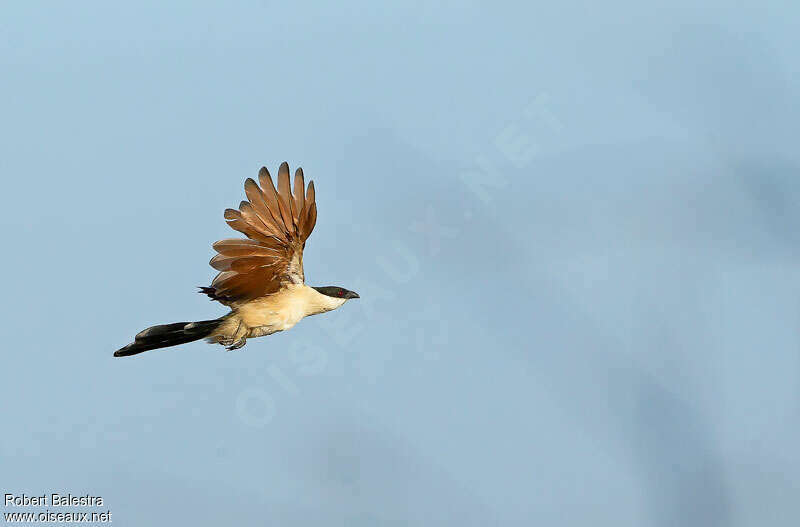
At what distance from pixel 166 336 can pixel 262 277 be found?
216 centimetres

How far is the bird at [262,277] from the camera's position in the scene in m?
23.1

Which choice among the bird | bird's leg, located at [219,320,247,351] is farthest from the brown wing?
bird's leg, located at [219,320,247,351]

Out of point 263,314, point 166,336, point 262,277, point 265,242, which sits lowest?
point 166,336

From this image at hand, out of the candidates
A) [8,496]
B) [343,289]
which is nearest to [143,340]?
[343,289]

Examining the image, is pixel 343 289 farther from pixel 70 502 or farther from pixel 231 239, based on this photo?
pixel 70 502

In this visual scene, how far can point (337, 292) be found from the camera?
25.0 metres

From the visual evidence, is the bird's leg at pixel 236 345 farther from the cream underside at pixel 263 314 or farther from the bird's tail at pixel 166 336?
the bird's tail at pixel 166 336

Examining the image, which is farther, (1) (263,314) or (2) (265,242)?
(1) (263,314)

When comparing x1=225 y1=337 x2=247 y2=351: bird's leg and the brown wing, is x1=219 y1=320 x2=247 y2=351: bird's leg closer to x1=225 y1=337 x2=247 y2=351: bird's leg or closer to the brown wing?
x1=225 y1=337 x2=247 y2=351: bird's leg

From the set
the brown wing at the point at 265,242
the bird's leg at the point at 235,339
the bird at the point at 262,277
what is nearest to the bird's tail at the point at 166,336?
the bird at the point at 262,277

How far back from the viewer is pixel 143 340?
23.7 m

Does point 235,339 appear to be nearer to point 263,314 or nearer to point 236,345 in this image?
point 236,345

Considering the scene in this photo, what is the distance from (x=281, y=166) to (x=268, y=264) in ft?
6.63

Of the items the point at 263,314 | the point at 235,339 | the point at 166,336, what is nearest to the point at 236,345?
the point at 235,339
